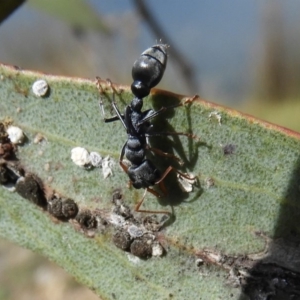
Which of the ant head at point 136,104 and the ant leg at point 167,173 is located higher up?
the ant head at point 136,104

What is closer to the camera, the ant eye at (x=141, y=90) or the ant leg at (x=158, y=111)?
the ant leg at (x=158, y=111)

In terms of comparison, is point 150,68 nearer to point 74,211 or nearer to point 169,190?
point 169,190

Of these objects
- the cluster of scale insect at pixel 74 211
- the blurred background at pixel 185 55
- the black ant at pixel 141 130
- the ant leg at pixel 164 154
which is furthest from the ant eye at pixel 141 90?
the blurred background at pixel 185 55

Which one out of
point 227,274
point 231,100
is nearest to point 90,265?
point 227,274

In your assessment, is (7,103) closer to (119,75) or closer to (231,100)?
(119,75)

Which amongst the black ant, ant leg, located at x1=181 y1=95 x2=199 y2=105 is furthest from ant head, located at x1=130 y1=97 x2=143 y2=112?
ant leg, located at x1=181 y1=95 x2=199 y2=105

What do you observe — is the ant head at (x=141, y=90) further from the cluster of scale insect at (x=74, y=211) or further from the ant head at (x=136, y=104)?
the cluster of scale insect at (x=74, y=211)
